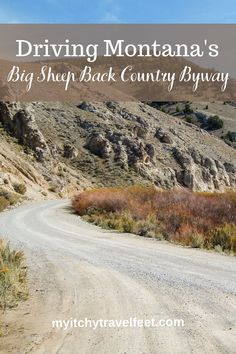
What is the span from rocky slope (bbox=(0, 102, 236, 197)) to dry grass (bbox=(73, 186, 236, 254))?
22353 mm

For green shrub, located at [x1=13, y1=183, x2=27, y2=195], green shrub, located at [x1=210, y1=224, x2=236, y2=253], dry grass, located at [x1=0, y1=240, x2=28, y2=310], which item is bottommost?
dry grass, located at [x1=0, y1=240, x2=28, y2=310]

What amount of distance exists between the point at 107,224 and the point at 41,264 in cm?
1146

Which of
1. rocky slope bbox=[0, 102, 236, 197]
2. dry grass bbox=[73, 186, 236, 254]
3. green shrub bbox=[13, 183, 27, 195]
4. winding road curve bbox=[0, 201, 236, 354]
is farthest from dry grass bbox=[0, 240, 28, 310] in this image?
green shrub bbox=[13, 183, 27, 195]

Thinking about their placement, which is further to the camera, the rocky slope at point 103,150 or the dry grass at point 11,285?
the rocky slope at point 103,150

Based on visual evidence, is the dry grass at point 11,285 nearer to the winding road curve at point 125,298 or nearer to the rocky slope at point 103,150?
the winding road curve at point 125,298

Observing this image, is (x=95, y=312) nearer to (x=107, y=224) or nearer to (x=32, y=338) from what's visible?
(x=32, y=338)

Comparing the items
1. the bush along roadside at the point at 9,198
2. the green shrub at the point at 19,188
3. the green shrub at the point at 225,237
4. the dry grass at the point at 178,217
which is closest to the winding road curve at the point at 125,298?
the green shrub at the point at 225,237

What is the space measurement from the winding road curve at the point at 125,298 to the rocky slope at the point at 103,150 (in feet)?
114

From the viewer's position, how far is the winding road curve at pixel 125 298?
602 centimetres

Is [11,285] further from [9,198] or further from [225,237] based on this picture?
[9,198]

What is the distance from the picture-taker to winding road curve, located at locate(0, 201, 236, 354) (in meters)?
6.02

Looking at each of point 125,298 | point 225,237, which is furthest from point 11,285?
point 225,237

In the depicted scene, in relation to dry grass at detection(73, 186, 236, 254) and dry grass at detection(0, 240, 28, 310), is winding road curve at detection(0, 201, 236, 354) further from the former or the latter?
dry grass at detection(73, 186, 236, 254)

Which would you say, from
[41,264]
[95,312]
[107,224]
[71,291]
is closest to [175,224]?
[107,224]
